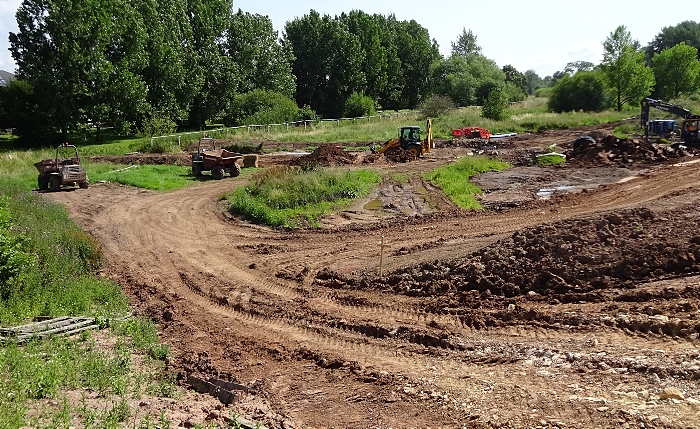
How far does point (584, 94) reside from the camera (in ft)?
225

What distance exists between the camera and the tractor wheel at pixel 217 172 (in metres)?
30.3

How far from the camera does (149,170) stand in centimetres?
3183

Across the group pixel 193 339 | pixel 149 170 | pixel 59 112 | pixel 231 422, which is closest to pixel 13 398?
pixel 231 422

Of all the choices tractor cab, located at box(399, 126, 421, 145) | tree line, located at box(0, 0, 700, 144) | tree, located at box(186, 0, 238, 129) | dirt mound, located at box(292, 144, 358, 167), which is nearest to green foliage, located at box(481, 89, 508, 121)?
tree line, located at box(0, 0, 700, 144)

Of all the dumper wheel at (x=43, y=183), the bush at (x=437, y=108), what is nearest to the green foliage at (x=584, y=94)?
the bush at (x=437, y=108)

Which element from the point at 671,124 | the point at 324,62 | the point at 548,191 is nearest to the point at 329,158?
the point at 548,191

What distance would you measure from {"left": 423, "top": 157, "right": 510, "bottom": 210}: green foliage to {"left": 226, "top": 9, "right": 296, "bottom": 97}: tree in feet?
130

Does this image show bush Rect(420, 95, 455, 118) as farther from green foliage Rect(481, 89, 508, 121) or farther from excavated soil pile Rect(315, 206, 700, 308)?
excavated soil pile Rect(315, 206, 700, 308)

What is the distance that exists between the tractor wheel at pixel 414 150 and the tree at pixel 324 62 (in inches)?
1699

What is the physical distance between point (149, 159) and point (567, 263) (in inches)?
1147

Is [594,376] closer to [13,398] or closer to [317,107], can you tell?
[13,398]

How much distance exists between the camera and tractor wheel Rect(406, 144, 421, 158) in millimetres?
35906

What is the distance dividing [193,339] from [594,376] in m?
7.61

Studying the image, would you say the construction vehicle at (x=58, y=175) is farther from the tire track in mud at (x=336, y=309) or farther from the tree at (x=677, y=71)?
the tree at (x=677, y=71)
